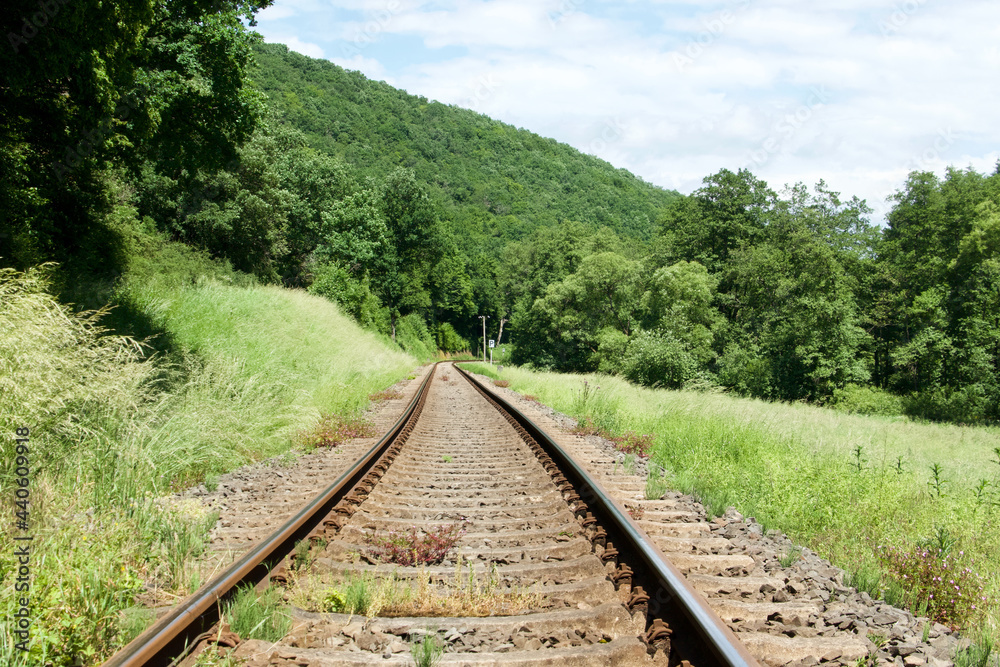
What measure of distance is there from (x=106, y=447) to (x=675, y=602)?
4.96 meters

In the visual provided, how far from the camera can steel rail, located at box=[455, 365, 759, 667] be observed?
7.86ft

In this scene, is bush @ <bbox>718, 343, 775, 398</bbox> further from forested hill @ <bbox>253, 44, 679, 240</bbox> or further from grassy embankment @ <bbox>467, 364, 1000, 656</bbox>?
forested hill @ <bbox>253, 44, 679, 240</bbox>

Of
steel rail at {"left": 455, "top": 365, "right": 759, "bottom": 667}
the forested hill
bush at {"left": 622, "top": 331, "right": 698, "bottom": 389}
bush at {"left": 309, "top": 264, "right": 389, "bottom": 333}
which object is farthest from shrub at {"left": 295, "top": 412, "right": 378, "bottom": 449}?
the forested hill

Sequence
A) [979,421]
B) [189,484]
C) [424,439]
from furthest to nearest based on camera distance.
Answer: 1. [979,421]
2. [424,439]
3. [189,484]

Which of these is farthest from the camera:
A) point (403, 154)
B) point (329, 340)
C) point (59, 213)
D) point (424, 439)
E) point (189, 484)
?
point (403, 154)

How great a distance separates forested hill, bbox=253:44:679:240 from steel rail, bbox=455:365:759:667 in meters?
74.7

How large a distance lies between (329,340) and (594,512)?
19.1 m

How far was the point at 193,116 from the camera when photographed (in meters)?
12.3

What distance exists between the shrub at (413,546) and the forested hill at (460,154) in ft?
243

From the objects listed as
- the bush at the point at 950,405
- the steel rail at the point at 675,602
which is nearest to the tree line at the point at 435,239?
the bush at the point at 950,405

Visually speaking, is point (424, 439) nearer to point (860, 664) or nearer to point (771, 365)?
point (860, 664)

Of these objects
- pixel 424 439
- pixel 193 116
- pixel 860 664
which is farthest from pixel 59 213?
pixel 860 664

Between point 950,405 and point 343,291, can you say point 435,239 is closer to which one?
point 343,291

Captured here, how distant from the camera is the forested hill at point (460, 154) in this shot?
3396 inches
